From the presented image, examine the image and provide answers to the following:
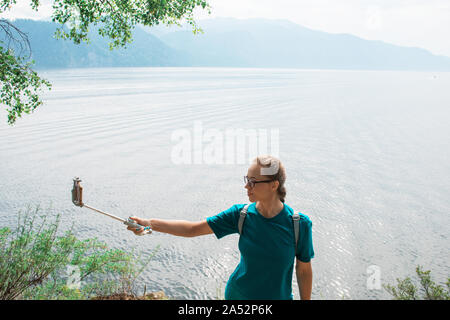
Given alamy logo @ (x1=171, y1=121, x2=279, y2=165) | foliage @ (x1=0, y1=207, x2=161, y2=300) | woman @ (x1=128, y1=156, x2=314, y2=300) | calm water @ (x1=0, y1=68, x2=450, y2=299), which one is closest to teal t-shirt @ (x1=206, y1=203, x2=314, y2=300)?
woman @ (x1=128, y1=156, x2=314, y2=300)

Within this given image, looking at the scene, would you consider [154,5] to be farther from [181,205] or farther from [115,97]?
[115,97]

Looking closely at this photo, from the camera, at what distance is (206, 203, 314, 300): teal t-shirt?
2.28 m

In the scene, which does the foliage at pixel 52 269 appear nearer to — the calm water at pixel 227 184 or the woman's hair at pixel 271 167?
the calm water at pixel 227 184

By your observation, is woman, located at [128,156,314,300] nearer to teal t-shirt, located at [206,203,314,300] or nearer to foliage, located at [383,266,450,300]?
teal t-shirt, located at [206,203,314,300]

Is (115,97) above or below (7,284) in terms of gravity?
above

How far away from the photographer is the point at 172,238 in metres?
12.2

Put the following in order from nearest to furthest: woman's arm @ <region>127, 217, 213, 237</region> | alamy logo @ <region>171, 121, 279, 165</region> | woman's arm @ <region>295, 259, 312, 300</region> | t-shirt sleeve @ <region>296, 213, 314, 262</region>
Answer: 1. t-shirt sleeve @ <region>296, 213, 314, 262</region>
2. woman's arm @ <region>295, 259, 312, 300</region>
3. woman's arm @ <region>127, 217, 213, 237</region>
4. alamy logo @ <region>171, 121, 279, 165</region>

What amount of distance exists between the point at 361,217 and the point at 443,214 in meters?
3.75

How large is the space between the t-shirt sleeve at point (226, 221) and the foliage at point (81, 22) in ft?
17.4

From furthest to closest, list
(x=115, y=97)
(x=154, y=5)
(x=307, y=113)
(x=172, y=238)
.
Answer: (x=115, y=97)
(x=307, y=113)
(x=172, y=238)
(x=154, y=5)

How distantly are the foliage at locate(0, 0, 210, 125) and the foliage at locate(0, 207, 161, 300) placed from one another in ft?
7.62
